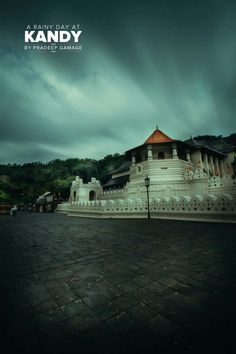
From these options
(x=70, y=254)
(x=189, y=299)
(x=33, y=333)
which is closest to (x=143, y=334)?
(x=189, y=299)

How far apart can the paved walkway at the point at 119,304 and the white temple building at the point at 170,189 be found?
7780 mm

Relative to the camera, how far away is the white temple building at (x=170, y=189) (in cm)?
1134

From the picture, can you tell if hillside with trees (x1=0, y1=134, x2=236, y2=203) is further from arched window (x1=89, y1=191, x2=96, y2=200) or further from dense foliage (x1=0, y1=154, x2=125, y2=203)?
arched window (x1=89, y1=191, x2=96, y2=200)

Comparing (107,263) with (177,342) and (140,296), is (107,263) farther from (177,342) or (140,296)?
(177,342)

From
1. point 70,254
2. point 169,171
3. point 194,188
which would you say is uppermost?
point 169,171

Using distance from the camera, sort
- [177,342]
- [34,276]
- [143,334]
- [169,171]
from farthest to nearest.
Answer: [169,171]
[34,276]
[143,334]
[177,342]

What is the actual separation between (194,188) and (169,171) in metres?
5.31

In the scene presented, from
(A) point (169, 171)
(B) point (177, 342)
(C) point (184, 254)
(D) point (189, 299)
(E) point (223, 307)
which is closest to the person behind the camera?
(B) point (177, 342)

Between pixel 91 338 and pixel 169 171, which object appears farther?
pixel 169 171

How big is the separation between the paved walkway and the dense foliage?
3819 centimetres

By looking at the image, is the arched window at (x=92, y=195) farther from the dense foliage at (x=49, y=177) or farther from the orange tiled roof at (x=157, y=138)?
the orange tiled roof at (x=157, y=138)

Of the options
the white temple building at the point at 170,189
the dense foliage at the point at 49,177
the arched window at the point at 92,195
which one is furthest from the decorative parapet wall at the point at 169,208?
the dense foliage at the point at 49,177

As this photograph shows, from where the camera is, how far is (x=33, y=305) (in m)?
2.08

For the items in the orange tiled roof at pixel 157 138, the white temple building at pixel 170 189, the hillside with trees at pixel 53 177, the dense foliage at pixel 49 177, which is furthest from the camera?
the dense foliage at pixel 49 177
